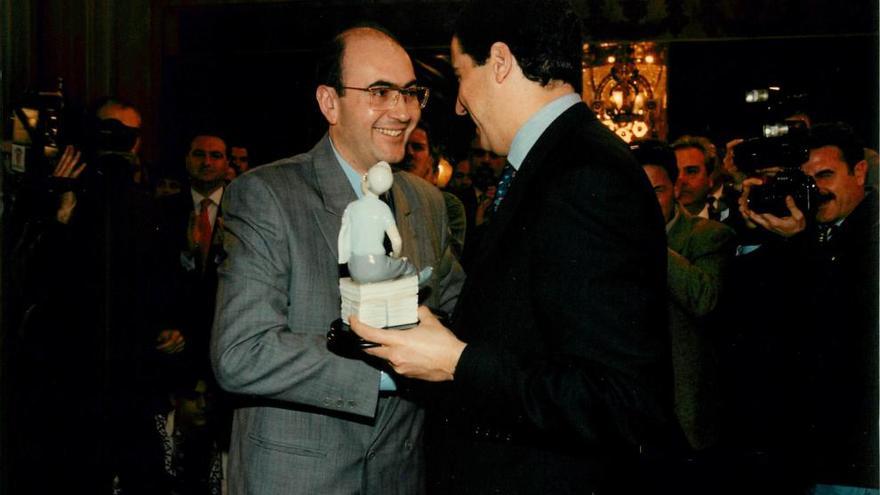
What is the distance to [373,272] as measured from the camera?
175 centimetres

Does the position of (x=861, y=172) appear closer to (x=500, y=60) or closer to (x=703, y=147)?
(x=703, y=147)

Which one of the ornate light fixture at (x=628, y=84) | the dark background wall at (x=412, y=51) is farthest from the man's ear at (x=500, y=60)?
the ornate light fixture at (x=628, y=84)

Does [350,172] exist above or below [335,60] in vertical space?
below

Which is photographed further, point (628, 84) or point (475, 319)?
point (628, 84)

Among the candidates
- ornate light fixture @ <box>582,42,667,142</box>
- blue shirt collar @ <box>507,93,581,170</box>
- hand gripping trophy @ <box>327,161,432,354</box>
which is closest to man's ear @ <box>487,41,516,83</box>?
blue shirt collar @ <box>507,93,581,170</box>

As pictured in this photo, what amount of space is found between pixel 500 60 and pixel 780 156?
2.41m

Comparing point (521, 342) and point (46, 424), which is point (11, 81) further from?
point (521, 342)

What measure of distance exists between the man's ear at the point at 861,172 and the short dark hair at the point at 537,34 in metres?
2.40

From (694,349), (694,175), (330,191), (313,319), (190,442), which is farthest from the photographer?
(694,175)

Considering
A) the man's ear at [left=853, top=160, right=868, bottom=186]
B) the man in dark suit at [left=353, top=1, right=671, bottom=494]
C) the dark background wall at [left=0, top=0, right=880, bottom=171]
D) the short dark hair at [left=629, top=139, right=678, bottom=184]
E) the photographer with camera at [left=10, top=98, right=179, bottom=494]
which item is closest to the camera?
the man in dark suit at [left=353, top=1, right=671, bottom=494]

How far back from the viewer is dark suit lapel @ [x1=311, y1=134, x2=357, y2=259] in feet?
7.48

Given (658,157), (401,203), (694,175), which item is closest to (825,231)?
(658,157)

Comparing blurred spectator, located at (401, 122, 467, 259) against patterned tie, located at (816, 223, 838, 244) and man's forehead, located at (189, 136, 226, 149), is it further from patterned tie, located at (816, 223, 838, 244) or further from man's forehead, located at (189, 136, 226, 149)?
patterned tie, located at (816, 223, 838, 244)

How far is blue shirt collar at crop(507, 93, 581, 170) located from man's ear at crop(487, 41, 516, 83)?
12 cm
